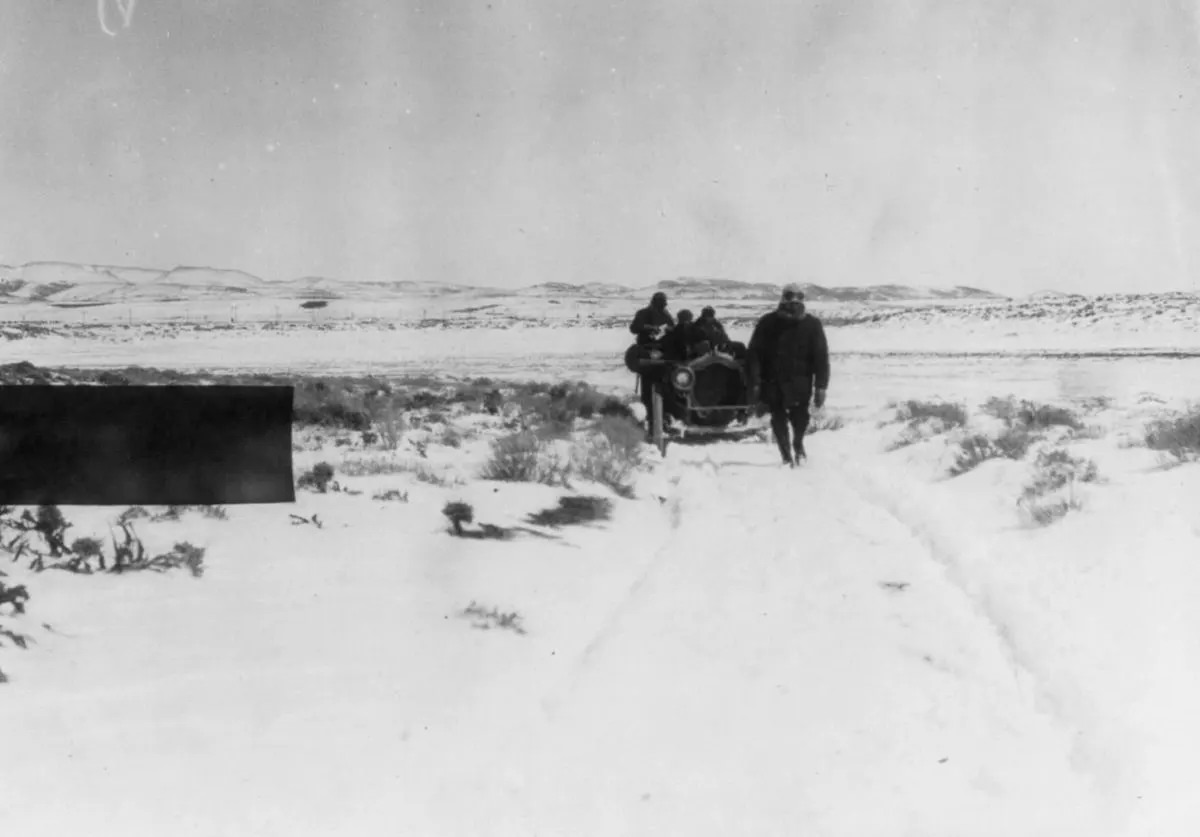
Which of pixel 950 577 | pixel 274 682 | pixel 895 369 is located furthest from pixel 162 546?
pixel 895 369

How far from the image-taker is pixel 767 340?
9039 millimetres

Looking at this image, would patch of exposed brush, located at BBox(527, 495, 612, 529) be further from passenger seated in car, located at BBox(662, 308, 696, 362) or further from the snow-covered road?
passenger seated in car, located at BBox(662, 308, 696, 362)

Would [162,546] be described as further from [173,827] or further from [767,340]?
[767,340]

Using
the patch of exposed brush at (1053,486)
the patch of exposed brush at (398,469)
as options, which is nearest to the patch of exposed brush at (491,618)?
the patch of exposed brush at (398,469)

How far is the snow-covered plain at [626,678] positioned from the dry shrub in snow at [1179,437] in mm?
385

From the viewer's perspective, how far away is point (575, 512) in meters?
6.72

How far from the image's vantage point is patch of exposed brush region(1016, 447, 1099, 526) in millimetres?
6035

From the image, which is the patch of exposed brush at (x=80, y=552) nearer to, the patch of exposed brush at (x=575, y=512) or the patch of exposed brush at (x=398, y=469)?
the patch of exposed brush at (x=575, y=512)

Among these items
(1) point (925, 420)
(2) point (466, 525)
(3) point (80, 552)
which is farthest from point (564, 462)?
(3) point (80, 552)

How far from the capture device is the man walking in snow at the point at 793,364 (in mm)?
8758

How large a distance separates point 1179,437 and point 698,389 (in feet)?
14.3

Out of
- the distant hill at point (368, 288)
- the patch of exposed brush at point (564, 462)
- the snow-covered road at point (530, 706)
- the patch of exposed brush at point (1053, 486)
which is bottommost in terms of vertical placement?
the snow-covered road at point (530, 706)

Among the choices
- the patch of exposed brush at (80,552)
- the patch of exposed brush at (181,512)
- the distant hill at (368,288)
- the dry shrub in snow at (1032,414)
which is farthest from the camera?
the dry shrub in snow at (1032,414)

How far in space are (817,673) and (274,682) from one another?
1.93 metres
